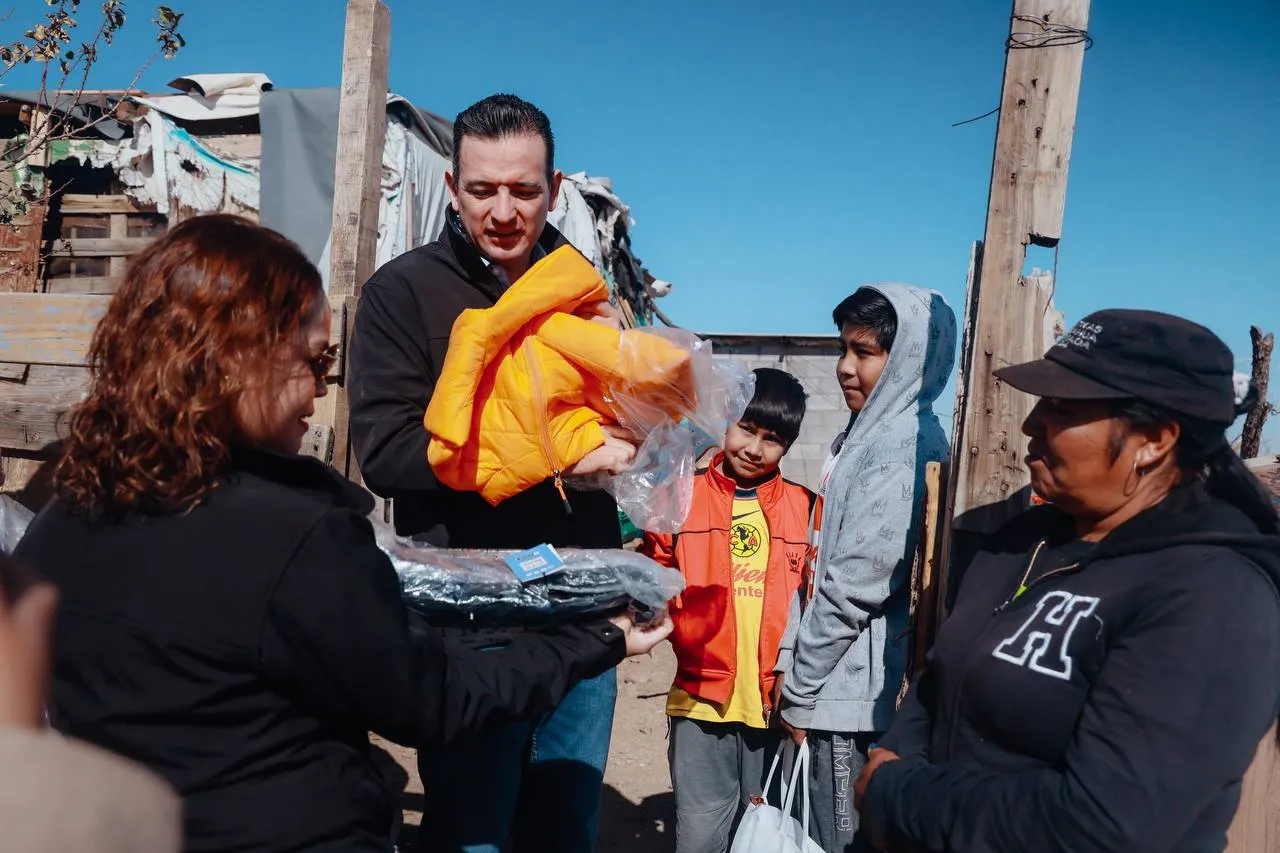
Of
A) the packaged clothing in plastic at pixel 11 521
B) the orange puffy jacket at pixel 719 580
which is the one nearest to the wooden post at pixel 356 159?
the packaged clothing in plastic at pixel 11 521

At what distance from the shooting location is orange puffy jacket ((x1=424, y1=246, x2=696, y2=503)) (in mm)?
1797

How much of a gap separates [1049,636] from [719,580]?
1.59 meters

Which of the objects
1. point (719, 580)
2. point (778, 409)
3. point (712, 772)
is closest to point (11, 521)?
point (719, 580)

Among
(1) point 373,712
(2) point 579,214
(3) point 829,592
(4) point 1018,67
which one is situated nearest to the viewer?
(1) point 373,712

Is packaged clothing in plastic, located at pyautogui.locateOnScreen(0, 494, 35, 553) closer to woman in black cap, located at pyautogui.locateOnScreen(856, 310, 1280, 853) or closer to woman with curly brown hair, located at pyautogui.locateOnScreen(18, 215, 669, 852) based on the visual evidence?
woman with curly brown hair, located at pyautogui.locateOnScreen(18, 215, 669, 852)

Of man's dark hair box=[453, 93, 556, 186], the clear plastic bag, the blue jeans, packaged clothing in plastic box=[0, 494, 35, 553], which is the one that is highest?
man's dark hair box=[453, 93, 556, 186]

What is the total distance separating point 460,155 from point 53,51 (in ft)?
10.5

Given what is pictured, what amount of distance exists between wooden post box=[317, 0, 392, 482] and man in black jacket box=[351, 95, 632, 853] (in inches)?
47.0

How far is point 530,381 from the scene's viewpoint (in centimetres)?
185

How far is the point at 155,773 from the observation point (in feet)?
3.96

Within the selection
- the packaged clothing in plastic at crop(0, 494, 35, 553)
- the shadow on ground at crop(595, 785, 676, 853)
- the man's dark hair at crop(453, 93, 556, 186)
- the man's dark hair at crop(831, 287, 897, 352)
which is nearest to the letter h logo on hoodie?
the man's dark hair at crop(831, 287, 897, 352)

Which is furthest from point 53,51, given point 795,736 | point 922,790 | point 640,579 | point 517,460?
point 922,790

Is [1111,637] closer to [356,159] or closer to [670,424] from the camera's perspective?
[670,424]

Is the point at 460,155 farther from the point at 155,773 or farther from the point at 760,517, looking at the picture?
the point at 760,517
